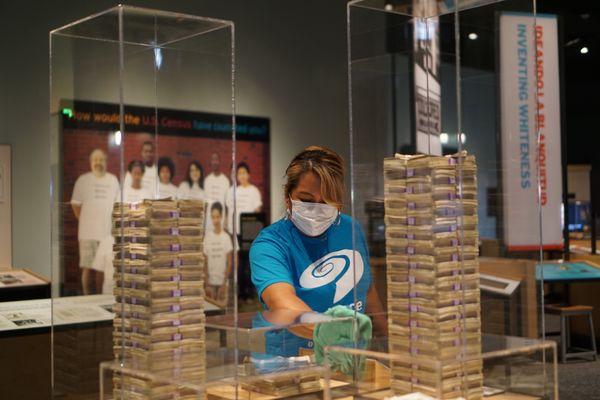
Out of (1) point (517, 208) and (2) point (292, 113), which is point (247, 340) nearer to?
(1) point (517, 208)

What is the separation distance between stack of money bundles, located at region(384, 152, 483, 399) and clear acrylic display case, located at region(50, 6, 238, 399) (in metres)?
0.39

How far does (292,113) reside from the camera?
8156mm

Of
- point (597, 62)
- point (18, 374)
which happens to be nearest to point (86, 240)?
point (18, 374)

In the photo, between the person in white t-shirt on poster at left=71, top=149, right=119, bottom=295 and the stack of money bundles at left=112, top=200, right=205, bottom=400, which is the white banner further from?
the person in white t-shirt on poster at left=71, top=149, right=119, bottom=295

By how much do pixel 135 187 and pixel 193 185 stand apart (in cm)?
14

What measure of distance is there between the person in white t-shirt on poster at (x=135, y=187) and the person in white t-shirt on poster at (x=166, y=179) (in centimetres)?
3

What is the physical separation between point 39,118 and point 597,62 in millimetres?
8855

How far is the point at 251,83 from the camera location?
7793 millimetres

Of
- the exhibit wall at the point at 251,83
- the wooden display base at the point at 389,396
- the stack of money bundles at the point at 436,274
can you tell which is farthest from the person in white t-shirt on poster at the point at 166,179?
the exhibit wall at the point at 251,83

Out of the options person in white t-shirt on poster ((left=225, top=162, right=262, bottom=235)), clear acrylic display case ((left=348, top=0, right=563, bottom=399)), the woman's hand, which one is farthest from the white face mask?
person in white t-shirt on poster ((left=225, top=162, right=262, bottom=235))

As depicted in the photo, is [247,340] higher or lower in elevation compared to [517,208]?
lower

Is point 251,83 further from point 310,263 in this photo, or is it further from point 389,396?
point 389,396

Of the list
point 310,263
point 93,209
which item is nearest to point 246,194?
point 310,263

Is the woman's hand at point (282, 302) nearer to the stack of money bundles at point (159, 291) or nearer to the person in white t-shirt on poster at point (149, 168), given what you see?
the stack of money bundles at point (159, 291)
